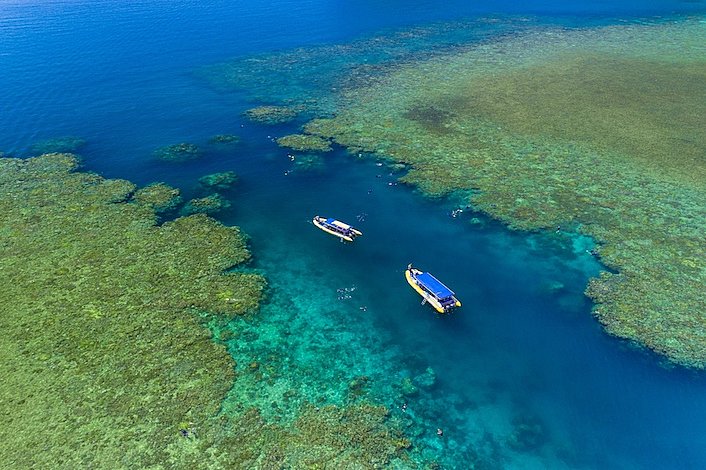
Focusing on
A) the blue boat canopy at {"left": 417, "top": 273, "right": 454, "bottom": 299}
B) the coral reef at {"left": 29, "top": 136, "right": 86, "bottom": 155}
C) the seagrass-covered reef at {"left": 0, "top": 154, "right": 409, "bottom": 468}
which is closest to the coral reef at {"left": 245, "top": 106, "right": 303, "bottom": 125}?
the coral reef at {"left": 29, "top": 136, "right": 86, "bottom": 155}

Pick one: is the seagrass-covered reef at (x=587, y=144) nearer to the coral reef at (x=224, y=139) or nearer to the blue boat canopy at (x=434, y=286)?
the coral reef at (x=224, y=139)

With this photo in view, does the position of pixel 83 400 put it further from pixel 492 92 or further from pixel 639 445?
pixel 492 92

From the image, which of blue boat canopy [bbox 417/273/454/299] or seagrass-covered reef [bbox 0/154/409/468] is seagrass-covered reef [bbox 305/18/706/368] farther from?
seagrass-covered reef [bbox 0/154/409/468]

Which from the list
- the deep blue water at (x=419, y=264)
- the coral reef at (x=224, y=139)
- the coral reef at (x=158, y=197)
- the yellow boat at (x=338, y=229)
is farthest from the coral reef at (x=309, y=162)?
the coral reef at (x=158, y=197)

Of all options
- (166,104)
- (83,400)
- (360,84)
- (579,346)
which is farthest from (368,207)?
(166,104)

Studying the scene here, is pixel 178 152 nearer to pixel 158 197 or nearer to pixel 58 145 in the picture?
pixel 158 197

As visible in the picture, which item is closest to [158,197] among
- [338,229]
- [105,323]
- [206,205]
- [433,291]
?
[206,205]
